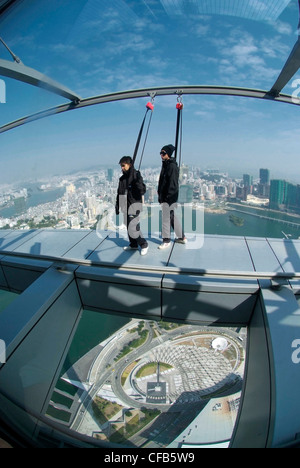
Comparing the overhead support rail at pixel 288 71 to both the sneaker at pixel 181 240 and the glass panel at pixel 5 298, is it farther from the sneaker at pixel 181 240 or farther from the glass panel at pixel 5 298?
the glass panel at pixel 5 298

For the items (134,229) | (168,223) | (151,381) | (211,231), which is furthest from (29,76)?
(151,381)

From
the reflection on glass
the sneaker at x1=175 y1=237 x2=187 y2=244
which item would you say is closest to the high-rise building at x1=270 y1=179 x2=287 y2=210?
the sneaker at x1=175 y1=237 x2=187 y2=244

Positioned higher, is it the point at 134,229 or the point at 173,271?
the point at 134,229

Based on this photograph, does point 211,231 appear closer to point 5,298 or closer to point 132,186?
point 132,186

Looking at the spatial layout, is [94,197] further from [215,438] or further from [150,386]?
[215,438]

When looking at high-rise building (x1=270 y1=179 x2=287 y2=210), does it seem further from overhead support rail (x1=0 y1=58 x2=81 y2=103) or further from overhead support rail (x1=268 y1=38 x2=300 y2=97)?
overhead support rail (x1=0 y1=58 x2=81 y2=103)

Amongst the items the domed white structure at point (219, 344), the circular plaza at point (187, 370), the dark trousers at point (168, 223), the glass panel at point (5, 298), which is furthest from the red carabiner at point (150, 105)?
the glass panel at point (5, 298)
